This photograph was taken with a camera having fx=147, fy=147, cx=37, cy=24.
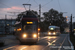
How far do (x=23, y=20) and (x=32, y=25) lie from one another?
1.36 m

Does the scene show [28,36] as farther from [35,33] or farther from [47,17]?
[47,17]

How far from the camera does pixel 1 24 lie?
89375mm

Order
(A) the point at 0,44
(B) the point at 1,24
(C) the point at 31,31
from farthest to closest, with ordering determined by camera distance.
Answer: (B) the point at 1,24 → (C) the point at 31,31 → (A) the point at 0,44

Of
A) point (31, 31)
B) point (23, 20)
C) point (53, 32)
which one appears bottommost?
point (53, 32)

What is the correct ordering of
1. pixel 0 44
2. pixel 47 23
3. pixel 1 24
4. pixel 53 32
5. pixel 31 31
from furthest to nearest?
1. pixel 1 24
2. pixel 47 23
3. pixel 53 32
4. pixel 31 31
5. pixel 0 44

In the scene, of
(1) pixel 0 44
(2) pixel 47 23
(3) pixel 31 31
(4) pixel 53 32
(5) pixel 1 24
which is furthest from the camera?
(5) pixel 1 24

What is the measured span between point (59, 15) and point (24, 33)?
6891 centimetres

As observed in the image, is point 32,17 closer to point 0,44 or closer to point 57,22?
point 0,44

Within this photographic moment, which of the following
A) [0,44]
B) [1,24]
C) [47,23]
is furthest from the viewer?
[1,24]

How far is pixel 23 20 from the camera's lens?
749 inches

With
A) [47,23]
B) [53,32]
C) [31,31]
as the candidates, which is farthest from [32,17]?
[47,23]

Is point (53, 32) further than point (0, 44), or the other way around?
point (53, 32)

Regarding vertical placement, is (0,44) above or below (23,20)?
below

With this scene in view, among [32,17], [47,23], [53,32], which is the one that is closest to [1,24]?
[47,23]
